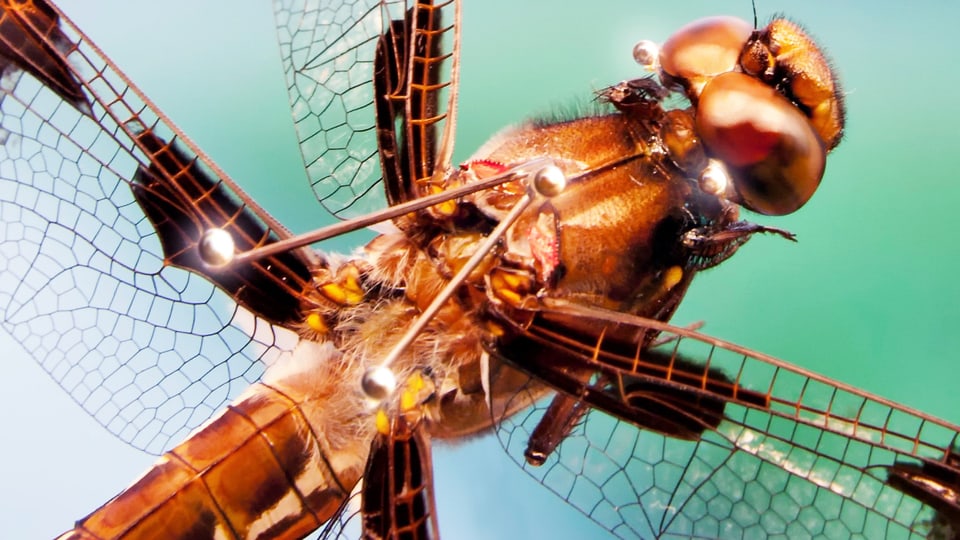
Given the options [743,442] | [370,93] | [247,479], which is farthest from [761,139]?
[247,479]

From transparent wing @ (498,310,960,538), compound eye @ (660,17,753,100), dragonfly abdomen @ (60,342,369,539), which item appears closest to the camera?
transparent wing @ (498,310,960,538)

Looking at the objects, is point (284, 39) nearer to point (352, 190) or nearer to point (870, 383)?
point (352, 190)

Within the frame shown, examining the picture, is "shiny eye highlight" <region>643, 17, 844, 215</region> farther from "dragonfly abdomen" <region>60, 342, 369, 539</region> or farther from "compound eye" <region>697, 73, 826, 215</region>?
"dragonfly abdomen" <region>60, 342, 369, 539</region>

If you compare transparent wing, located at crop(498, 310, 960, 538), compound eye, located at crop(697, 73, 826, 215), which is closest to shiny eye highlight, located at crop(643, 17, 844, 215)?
compound eye, located at crop(697, 73, 826, 215)

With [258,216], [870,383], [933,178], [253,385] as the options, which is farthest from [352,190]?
[933,178]

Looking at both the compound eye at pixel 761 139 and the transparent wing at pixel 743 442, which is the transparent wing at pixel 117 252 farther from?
the compound eye at pixel 761 139
